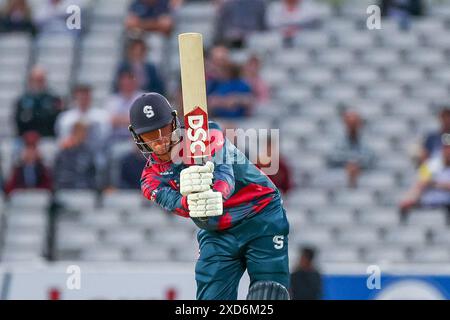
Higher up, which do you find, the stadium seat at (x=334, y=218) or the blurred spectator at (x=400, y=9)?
the blurred spectator at (x=400, y=9)

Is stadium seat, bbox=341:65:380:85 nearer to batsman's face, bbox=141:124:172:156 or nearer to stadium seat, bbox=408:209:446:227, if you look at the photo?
stadium seat, bbox=408:209:446:227

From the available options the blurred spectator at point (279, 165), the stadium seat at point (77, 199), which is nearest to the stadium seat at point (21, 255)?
the stadium seat at point (77, 199)

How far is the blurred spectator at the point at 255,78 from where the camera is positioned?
14.3 meters

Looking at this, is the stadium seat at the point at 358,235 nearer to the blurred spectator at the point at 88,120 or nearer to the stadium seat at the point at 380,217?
the stadium seat at the point at 380,217

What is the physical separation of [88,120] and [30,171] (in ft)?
2.65

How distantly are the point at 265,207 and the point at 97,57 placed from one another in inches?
286

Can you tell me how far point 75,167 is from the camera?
1349 cm

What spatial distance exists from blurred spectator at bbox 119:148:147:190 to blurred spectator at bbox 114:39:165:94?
0.93m

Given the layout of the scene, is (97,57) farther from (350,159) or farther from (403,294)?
(403,294)

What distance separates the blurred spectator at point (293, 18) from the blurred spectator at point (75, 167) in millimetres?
2776

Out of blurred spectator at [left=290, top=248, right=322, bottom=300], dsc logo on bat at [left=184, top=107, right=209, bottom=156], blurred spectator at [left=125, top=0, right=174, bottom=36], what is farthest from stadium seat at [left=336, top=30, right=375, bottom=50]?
dsc logo on bat at [left=184, top=107, right=209, bottom=156]

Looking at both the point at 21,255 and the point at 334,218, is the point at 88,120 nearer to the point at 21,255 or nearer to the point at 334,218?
the point at 21,255

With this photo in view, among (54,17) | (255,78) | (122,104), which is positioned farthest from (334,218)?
(54,17)
